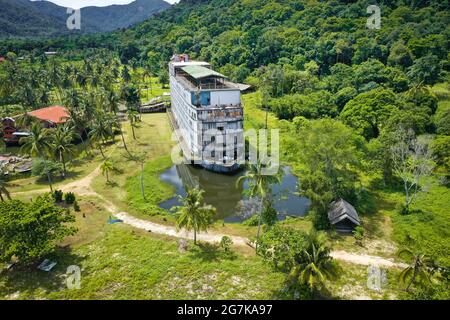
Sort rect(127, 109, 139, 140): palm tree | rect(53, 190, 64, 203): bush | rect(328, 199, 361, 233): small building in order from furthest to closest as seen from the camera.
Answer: rect(127, 109, 139, 140): palm tree
rect(53, 190, 64, 203): bush
rect(328, 199, 361, 233): small building

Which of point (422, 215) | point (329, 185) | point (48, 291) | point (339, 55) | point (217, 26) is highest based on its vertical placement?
point (217, 26)

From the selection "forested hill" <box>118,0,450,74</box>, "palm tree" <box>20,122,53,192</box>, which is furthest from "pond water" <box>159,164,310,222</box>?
"forested hill" <box>118,0,450,74</box>

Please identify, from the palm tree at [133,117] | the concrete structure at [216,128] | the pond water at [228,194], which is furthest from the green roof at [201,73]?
the pond water at [228,194]

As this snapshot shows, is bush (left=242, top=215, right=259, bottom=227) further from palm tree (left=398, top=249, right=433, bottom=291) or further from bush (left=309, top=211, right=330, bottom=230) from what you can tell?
palm tree (left=398, top=249, right=433, bottom=291)

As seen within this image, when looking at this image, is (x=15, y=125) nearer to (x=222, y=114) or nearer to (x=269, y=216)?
(x=222, y=114)

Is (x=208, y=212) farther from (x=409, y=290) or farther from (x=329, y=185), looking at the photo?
(x=409, y=290)
